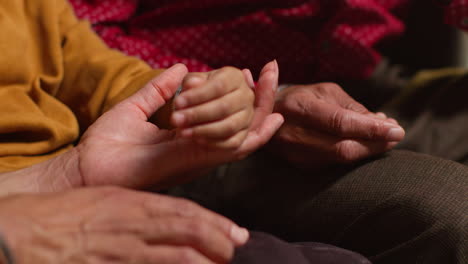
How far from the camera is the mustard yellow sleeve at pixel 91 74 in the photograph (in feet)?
1.79

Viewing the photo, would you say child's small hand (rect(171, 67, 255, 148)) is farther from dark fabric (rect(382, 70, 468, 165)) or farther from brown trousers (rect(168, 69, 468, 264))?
dark fabric (rect(382, 70, 468, 165))

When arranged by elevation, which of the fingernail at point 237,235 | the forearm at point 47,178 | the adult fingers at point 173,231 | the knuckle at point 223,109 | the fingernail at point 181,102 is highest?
the fingernail at point 181,102

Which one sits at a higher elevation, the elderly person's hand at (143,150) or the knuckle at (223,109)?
the knuckle at (223,109)

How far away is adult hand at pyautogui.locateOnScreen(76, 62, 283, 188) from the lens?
400 mm

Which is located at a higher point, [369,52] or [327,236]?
[369,52]

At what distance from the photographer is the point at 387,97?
2.42 feet

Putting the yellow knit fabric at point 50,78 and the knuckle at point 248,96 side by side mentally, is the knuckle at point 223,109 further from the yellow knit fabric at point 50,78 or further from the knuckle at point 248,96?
the yellow knit fabric at point 50,78

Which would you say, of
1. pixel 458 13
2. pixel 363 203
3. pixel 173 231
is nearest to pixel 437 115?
pixel 458 13

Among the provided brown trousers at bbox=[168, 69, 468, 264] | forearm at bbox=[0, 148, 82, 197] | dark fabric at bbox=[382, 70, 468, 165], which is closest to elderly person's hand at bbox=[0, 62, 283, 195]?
forearm at bbox=[0, 148, 82, 197]

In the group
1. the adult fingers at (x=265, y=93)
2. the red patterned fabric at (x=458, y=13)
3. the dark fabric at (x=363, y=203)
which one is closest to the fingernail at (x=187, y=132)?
the adult fingers at (x=265, y=93)

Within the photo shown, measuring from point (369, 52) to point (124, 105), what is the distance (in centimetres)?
47

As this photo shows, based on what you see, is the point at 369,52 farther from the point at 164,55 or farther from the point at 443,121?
the point at 164,55

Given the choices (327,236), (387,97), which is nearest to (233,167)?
(327,236)

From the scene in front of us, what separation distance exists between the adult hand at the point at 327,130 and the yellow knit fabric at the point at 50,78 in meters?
0.19
